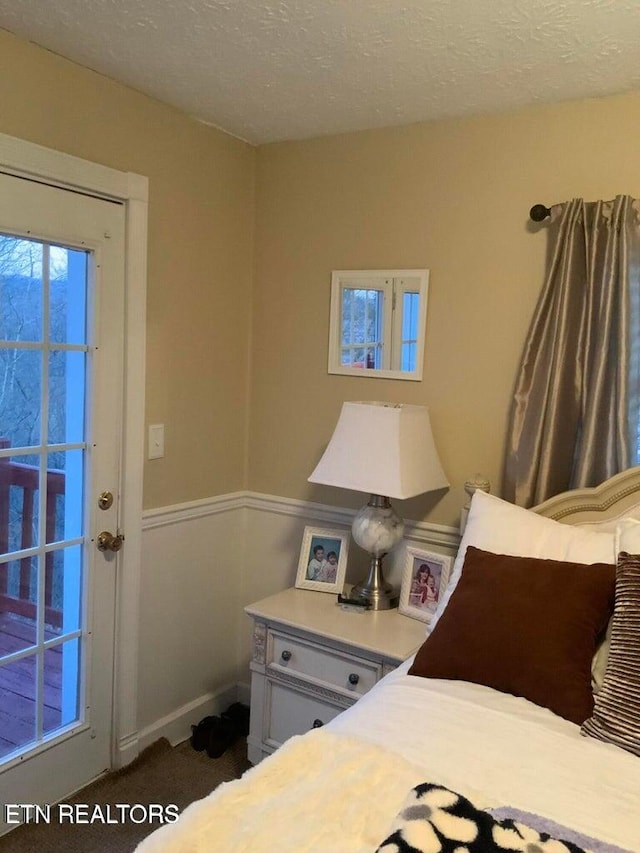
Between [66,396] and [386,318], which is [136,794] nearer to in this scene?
[66,396]

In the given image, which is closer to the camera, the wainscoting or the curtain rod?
the curtain rod

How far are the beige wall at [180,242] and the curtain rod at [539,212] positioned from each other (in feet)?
3.91

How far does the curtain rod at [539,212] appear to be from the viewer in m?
2.29

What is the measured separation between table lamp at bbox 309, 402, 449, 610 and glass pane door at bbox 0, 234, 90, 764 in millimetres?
831

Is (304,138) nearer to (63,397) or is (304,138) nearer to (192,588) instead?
(63,397)

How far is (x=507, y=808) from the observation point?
1236mm

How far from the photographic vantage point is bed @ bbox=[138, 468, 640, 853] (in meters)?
1.16

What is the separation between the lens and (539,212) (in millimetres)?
2287

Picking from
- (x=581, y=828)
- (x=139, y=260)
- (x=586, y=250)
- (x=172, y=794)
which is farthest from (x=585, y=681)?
(x=139, y=260)

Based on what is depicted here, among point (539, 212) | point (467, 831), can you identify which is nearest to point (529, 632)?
point (467, 831)

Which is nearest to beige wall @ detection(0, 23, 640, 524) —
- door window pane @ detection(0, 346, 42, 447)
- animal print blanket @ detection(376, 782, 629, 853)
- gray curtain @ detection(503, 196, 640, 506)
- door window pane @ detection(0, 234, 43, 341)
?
gray curtain @ detection(503, 196, 640, 506)

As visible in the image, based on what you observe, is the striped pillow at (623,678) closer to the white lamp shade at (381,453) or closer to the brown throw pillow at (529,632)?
the brown throw pillow at (529,632)

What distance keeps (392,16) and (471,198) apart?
0.80 metres

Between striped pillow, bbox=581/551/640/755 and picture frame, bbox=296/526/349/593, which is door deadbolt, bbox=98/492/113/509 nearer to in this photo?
picture frame, bbox=296/526/349/593
